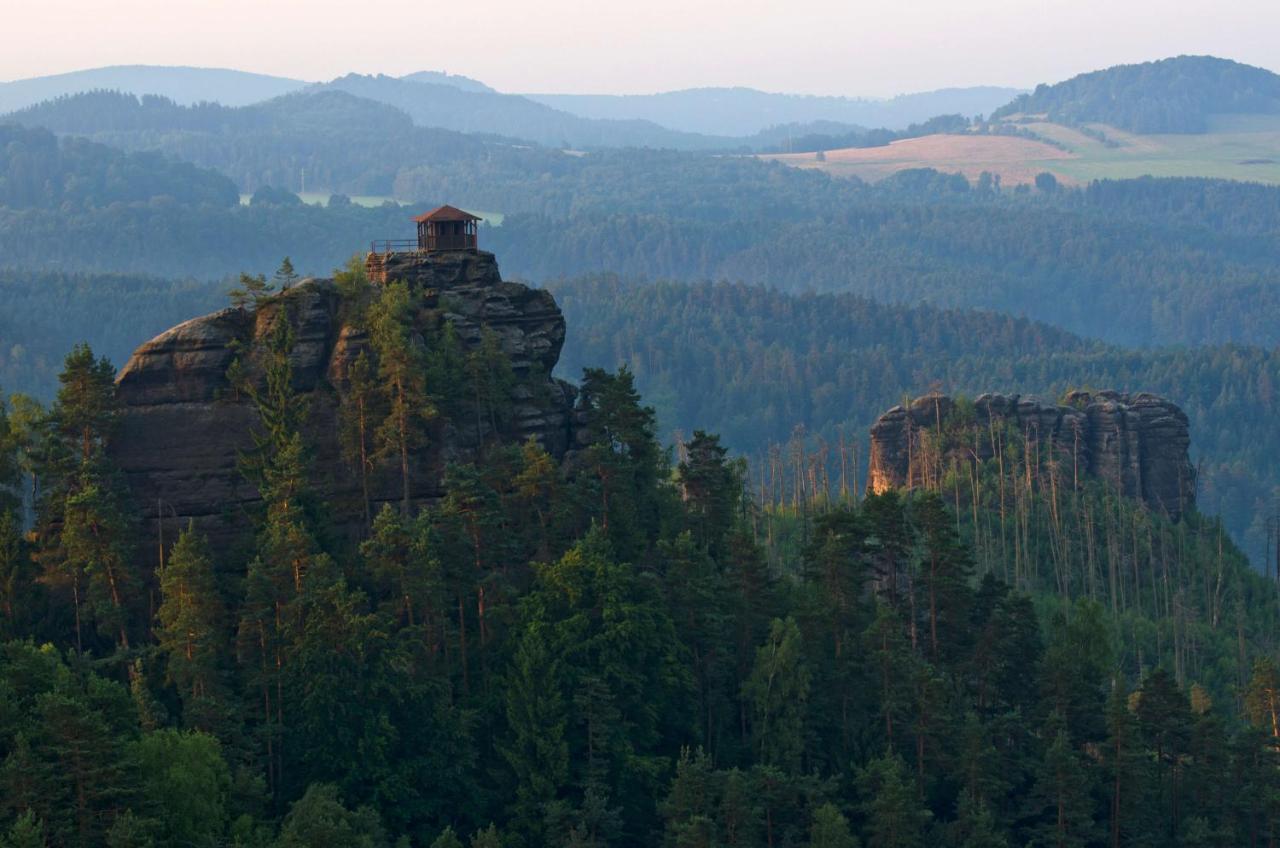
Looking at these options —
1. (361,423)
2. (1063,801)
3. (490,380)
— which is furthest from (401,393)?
(1063,801)

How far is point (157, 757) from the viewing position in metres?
66.2

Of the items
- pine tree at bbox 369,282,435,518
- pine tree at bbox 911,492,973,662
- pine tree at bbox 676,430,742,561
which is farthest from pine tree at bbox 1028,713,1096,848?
pine tree at bbox 369,282,435,518

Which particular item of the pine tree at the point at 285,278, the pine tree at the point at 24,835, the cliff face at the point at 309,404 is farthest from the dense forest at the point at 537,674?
the pine tree at the point at 24,835

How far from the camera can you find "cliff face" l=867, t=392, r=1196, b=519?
140875mm

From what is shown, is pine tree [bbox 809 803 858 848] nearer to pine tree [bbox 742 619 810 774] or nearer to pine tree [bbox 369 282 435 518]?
pine tree [bbox 742 619 810 774]

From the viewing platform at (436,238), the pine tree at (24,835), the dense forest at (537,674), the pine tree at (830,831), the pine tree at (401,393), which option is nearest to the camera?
the pine tree at (24,835)

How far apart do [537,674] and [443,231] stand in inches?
904

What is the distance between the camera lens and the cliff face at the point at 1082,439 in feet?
462

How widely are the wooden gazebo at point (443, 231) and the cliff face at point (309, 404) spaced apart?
3.81 ft

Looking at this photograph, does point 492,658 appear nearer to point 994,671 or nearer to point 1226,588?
point 994,671

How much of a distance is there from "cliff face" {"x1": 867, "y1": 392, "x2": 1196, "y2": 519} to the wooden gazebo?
57.2 meters

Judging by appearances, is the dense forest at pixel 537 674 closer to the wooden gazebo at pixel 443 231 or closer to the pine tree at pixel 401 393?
the pine tree at pixel 401 393

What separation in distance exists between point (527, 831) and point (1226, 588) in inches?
2899

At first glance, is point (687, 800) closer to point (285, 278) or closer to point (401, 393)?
point (401, 393)
